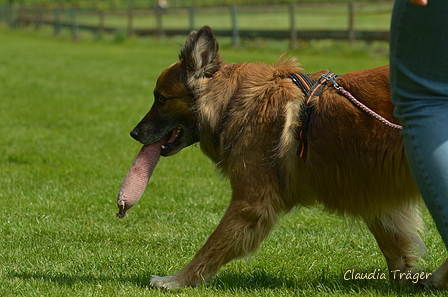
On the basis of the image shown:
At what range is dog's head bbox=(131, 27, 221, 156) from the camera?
4.02 metres

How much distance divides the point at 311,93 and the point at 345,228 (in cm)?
189

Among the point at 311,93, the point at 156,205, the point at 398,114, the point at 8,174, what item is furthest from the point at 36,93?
the point at 398,114

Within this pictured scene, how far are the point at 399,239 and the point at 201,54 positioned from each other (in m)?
1.82

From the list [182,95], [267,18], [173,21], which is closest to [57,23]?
[173,21]

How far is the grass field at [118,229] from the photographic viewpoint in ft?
12.9

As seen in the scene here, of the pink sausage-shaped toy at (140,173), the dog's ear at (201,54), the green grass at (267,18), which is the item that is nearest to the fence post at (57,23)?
the green grass at (267,18)

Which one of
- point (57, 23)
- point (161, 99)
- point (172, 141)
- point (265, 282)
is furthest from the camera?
point (57, 23)

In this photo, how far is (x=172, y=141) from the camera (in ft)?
14.0

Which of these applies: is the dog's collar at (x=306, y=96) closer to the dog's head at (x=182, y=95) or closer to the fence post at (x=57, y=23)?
the dog's head at (x=182, y=95)

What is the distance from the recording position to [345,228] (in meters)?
5.21

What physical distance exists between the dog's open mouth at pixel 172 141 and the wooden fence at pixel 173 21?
17.0 metres

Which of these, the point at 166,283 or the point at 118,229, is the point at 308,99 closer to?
the point at 166,283

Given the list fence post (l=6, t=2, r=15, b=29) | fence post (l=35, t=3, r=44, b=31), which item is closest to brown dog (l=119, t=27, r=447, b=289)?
fence post (l=35, t=3, r=44, b=31)

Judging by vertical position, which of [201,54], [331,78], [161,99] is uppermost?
[201,54]
